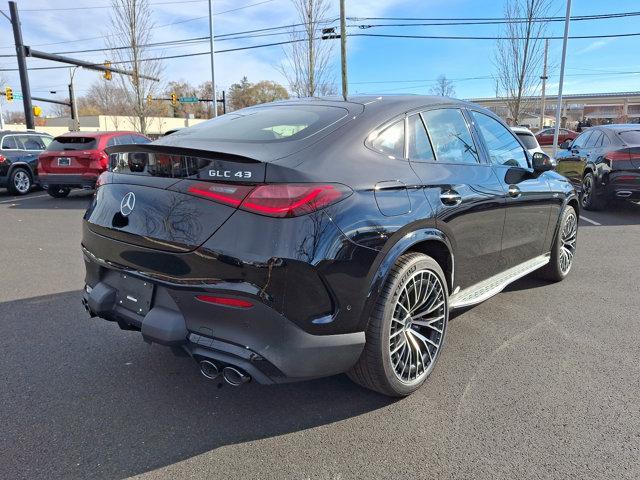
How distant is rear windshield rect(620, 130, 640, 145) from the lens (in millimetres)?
8728

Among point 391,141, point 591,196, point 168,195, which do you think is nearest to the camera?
point 168,195

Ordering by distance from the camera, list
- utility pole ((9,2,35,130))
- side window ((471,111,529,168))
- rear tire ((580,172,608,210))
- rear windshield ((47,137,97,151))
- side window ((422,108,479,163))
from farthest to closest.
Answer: utility pole ((9,2,35,130))
rear windshield ((47,137,97,151))
rear tire ((580,172,608,210))
side window ((471,111,529,168))
side window ((422,108,479,163))

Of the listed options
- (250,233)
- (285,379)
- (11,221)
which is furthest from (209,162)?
(11,221)

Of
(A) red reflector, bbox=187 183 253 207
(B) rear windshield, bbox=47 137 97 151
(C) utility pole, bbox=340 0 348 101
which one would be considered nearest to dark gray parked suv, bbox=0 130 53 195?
(B) rear windshield, bbox=47 137 97 151

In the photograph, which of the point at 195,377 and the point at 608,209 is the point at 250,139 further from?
the point at 608,209

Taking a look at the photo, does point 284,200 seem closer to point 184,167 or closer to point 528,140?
point 184,167

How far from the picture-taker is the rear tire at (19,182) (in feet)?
40.4

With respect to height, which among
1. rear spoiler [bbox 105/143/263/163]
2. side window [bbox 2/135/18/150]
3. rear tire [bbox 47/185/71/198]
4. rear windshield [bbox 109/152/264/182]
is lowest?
rear tire [bbox 47/185/71/198]

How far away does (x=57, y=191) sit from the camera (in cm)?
1214

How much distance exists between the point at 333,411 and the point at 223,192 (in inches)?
53.8

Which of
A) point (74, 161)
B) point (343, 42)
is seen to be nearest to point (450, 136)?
point (74, 161)

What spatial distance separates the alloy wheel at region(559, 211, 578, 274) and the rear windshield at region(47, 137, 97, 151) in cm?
980

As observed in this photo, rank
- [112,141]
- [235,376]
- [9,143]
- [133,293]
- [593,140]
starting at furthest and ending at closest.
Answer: [9,143]
[112,141]
[593,140]
[133,293]
[235,376]

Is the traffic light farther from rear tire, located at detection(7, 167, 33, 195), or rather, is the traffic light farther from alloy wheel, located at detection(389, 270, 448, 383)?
alloy wheel, located at detection(389, 270, 448, 383)
